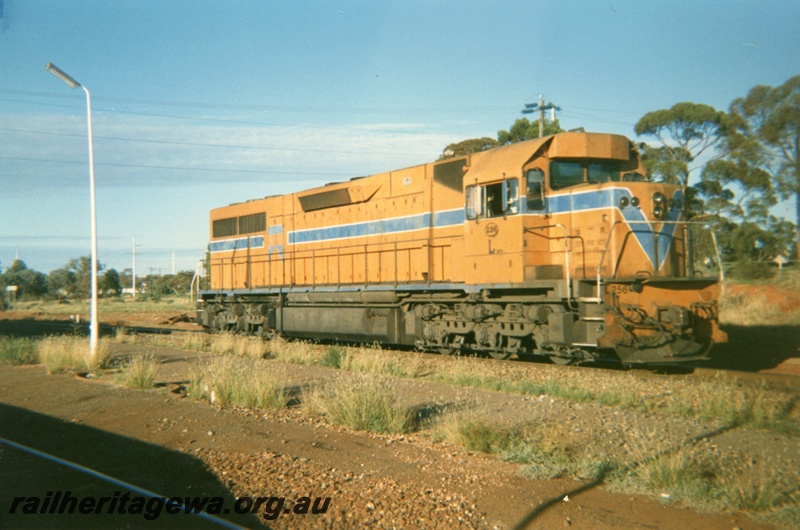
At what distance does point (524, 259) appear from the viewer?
12156 millimetres

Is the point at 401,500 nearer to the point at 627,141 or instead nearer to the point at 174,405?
the point at 174,405

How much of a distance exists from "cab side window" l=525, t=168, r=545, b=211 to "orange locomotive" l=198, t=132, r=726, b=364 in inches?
1.1

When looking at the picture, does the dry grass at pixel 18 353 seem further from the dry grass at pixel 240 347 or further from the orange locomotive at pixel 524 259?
the orange locomotive at pixel 524 259

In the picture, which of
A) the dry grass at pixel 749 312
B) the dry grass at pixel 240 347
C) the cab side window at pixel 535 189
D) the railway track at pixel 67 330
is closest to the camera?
the cab side window at pixel 535 189

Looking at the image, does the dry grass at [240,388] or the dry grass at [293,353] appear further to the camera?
the dry grass at [293,353]

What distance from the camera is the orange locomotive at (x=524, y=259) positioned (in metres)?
11.2

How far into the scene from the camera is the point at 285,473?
662 centimetres

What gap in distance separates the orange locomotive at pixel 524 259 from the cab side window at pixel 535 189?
3 cm

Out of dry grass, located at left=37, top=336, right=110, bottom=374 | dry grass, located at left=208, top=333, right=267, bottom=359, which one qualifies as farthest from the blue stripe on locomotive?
dry grass, located at left=37, top=336, right=110, bottom=374

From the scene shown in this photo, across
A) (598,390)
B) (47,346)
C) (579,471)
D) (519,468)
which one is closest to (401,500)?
(519,468)

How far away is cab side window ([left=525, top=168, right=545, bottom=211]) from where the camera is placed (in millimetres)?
12180

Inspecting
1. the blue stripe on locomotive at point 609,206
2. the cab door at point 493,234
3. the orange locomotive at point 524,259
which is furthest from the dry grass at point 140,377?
the blue stripe on locomotive at point 609,206

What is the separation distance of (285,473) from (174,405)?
4.44 m

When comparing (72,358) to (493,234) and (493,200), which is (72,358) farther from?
(493,200)
